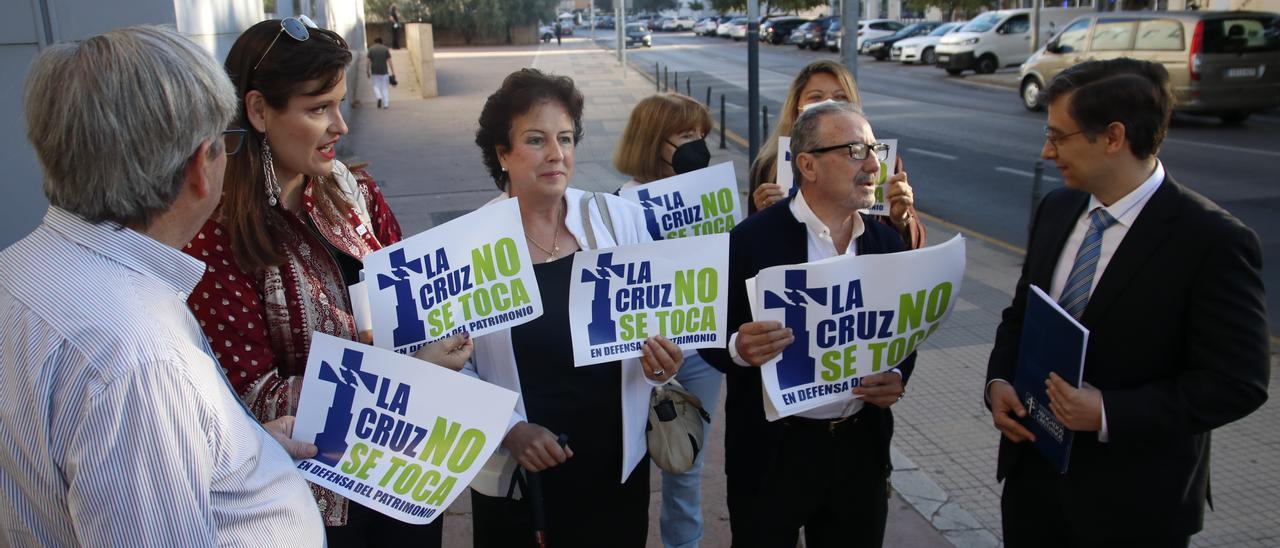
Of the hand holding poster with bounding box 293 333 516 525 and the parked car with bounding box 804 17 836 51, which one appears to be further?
the parked car with bounding box 804 17 836 51

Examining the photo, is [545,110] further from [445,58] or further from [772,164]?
[445,58]

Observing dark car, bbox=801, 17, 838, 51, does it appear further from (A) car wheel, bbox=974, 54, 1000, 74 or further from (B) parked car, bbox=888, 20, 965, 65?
(A) car wheel, bbox=974, 54, 1000, 74

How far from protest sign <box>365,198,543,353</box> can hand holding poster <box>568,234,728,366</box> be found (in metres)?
0.16

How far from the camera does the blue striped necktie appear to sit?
2.50 meters

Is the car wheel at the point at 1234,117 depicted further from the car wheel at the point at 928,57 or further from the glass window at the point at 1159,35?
the car wheel at the point at 928,57

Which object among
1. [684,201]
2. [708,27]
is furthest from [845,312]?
[708,27]

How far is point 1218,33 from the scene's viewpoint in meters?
16.2

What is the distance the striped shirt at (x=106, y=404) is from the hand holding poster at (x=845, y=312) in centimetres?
159

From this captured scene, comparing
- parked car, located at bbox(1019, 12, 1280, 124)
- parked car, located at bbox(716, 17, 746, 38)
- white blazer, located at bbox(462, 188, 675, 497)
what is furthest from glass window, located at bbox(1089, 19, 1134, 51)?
parked car, located at bbox(716, 17, 746, 38)

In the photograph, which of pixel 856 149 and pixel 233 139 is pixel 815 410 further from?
pixel 233 139

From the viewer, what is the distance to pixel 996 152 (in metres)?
15.0

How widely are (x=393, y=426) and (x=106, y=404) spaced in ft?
3.16

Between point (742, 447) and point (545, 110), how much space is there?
1226 mm

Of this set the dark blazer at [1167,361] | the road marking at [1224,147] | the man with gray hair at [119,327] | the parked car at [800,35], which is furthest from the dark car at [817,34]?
the man with gray hair at [119,327]
